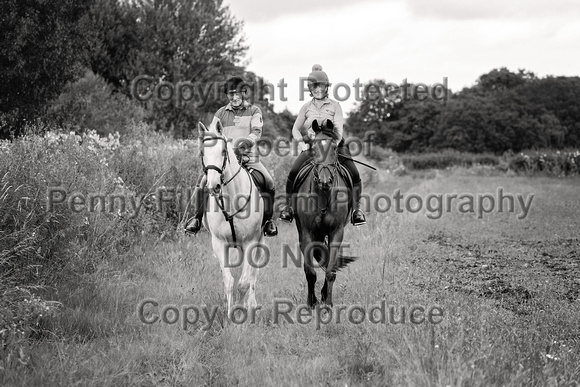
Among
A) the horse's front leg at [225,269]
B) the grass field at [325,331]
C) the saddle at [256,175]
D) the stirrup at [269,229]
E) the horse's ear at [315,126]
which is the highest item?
the horse's ear at [315,126]

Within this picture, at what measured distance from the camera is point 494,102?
3310 inches

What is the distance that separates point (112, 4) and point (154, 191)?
1989 cm

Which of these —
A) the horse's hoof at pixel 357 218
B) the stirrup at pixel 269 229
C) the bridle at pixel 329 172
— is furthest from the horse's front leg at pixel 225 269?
the horse's hoof at pixel 357 218

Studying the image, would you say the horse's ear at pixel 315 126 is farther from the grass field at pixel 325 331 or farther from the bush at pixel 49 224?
the bush at pixel 49 224

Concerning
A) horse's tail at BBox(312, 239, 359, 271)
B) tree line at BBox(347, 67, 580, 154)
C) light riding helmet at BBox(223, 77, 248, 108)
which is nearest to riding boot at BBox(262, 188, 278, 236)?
horse's tail at BBox(312, 239, 359, 271)

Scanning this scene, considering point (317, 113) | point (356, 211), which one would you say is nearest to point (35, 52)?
point (317, 113)

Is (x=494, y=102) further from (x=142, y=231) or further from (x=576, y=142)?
(x=142, y=231)

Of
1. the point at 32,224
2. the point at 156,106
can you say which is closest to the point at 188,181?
the point at 32,224

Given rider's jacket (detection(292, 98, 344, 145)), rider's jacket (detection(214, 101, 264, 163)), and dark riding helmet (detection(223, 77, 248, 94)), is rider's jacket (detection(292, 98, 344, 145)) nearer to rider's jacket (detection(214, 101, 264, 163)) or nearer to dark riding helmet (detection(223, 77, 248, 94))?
rider's jacket (detection(214, 101, 264, 163))

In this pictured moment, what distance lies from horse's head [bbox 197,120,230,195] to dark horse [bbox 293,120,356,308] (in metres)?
1.45

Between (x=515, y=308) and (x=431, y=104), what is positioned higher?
(x=431, y=104)

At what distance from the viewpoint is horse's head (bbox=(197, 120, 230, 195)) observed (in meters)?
5.92

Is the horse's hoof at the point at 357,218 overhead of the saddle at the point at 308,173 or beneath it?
beneath

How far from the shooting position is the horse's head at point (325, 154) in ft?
22.8
